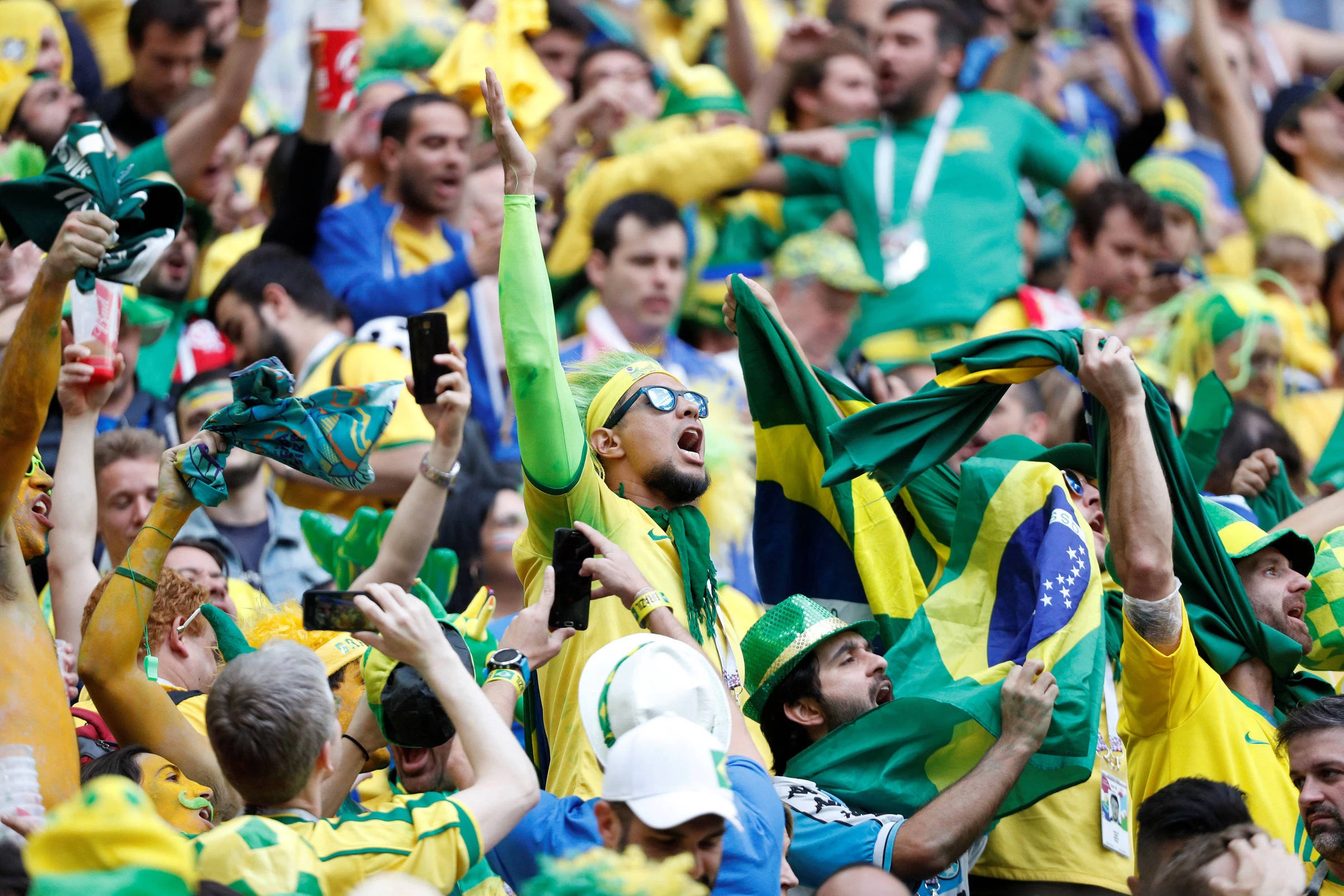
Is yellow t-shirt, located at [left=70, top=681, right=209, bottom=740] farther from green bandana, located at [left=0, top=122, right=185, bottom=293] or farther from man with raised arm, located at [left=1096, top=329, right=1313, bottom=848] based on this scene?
man with raised arm, located at [left=1096, top=329, right=1313, bottom=848]

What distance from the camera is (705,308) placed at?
27.1 feet

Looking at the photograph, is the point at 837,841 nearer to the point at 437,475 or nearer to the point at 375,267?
the point at 437,475

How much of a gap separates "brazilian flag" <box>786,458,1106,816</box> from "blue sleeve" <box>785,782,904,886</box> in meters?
0.18

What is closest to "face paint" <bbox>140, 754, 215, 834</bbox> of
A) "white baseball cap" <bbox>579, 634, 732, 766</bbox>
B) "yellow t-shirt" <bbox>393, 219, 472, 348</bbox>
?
"white baseball cap" <bbox>579, 634, 732, 766</bbox>

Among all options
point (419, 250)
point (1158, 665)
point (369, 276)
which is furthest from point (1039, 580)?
→ point (419, 250)

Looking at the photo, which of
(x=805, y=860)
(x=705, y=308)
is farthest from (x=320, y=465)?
(x=705, y=308)

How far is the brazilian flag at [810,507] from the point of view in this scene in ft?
16.3

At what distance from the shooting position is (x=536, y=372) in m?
4.23

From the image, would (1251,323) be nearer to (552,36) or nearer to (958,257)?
(958,257)

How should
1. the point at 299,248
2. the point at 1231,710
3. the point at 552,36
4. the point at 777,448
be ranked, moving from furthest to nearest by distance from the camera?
1. the point at 552,36
2. the point at 299,248
3. the point at 777,448
4. the point at 1231,710

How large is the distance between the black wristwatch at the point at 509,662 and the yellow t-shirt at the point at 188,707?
92cm

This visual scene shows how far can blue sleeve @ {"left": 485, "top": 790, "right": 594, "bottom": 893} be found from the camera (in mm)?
3543

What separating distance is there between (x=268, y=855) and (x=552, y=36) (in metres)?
7.60

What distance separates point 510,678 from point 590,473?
2.56 ft
